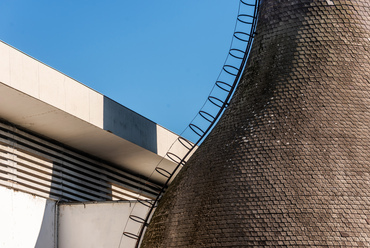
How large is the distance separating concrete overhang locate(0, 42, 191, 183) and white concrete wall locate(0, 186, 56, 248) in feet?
9.64

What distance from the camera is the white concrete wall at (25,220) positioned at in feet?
80.9

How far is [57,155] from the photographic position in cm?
2831

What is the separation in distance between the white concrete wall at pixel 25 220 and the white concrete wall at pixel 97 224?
49 centimetres

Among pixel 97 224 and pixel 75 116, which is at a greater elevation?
pixel 75 116

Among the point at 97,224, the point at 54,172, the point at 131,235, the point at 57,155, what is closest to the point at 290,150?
the point at 131,235

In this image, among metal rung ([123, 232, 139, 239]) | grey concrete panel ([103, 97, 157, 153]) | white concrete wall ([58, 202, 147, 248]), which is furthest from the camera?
grey concrete panel ([103, 97, 157, 153])

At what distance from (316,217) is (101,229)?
10.2 m

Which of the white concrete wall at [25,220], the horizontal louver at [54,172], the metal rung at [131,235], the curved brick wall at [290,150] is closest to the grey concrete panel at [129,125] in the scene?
the horizontal louver at [54,172]

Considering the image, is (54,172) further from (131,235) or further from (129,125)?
(131,235)

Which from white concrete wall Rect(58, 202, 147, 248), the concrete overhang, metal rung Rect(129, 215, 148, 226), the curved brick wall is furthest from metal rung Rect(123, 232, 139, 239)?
the concrete overhang

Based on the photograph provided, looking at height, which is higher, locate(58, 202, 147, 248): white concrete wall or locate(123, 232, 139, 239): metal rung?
locate(58, 202, 147, 248): white concrete wall

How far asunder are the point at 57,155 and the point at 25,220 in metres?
3.61

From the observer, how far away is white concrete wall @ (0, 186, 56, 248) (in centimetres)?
2465

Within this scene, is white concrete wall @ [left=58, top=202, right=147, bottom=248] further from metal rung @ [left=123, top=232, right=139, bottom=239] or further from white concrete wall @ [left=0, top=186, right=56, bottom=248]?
white concrete wall @ [left=0, top=186, right=56, bottom=248]
